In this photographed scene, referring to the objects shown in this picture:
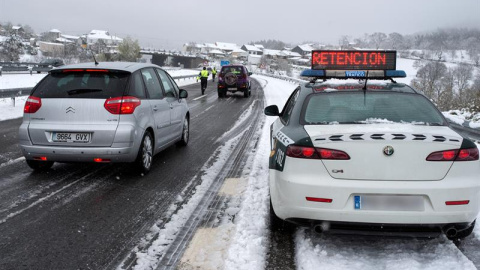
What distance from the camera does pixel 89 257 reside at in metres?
3.25

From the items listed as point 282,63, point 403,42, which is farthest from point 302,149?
point 403,42

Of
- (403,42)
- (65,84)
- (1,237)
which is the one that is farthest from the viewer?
(403,42)

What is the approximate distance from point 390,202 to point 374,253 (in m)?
0.60

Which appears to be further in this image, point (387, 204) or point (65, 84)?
point (65, 84)

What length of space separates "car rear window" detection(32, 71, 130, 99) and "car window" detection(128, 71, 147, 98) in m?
0.11

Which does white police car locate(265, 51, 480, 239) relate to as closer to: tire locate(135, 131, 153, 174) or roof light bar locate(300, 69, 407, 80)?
roof light bar locate(300, 69, 407, 80)

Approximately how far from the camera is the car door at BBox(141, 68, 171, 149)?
6.21 m

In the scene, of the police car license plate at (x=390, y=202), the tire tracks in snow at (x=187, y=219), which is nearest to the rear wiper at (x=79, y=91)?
the tire tracks in snow at (x=187, y=219)

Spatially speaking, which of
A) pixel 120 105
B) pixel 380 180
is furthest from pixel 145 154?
pixel 380 180

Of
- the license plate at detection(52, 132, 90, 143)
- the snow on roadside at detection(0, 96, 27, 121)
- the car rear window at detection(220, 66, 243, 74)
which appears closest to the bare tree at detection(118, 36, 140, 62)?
the car rear window at detection(220, 66, 243, 74)

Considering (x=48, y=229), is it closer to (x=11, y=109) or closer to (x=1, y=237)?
(x=1, y=237)

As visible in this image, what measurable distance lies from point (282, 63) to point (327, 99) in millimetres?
126026

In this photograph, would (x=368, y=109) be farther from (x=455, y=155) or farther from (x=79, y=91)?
(x=79, y=91)

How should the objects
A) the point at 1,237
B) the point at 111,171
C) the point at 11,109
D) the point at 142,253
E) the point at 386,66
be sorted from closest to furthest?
the point at 142,253
the point at 1,237
the point at 386,66
the point at 111,171
the point at 11,109
